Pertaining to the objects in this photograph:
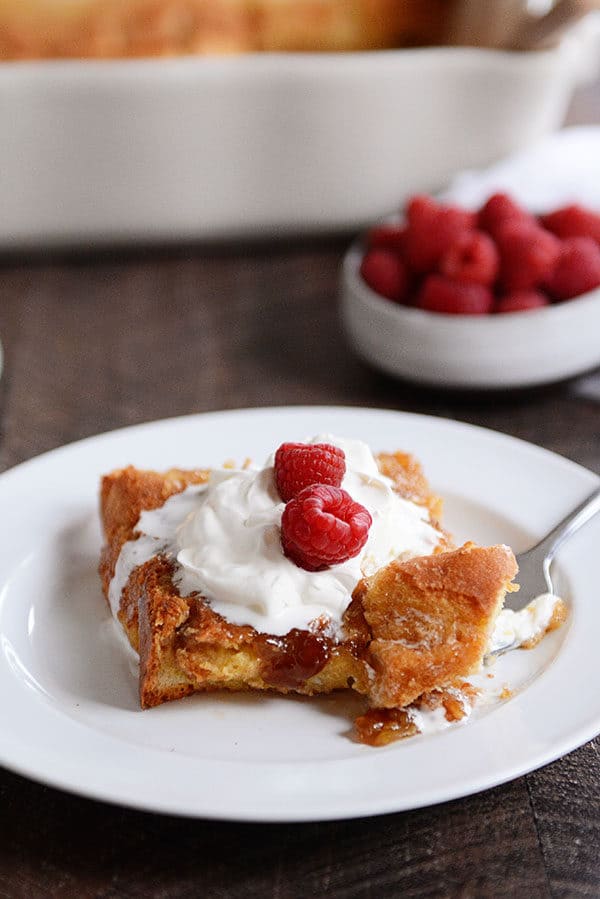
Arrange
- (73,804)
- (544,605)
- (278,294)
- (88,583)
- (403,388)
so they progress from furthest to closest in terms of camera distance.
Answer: (278,294)
(403,388)
(88,583)
(544,605)
(73,804)

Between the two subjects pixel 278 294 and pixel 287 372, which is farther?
pixel 278 294

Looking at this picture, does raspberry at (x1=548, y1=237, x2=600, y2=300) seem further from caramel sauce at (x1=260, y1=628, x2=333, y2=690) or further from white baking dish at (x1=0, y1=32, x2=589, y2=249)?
caramel sauce at (x1=260, y1=628, x2=333, y2=690)

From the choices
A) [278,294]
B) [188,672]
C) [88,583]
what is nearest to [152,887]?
[188,672]

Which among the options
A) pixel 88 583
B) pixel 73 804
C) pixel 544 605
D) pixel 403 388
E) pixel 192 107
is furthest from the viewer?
pixel 192 107

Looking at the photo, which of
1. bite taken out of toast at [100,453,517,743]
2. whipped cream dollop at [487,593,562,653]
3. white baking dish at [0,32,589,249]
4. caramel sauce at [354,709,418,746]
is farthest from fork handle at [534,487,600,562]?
white baking dish at [0,32,589,249]

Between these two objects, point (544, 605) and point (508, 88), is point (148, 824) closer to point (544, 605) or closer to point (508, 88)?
point (544, 605)

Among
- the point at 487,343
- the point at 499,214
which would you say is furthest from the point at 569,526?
the point at 499,214

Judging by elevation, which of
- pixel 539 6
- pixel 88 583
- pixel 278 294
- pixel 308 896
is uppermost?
pixel 539 6

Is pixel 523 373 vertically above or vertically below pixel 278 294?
above
